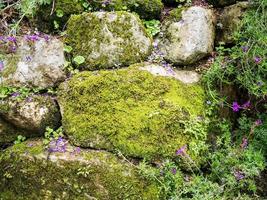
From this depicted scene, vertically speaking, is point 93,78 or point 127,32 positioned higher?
point 127,32

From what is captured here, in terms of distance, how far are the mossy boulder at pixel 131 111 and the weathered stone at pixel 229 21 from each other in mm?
674

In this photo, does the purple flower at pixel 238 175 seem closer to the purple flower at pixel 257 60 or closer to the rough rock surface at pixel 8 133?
the purple flower at pixel 257 60

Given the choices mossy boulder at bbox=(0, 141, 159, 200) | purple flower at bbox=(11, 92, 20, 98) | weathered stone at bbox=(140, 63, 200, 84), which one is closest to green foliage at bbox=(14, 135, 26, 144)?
mossy boulder at bbox=(0, 141, 159, 200)

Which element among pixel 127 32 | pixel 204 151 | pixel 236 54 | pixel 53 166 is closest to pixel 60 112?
pixel 53 166

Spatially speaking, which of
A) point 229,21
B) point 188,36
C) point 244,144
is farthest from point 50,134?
point 229,21

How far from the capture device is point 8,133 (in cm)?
351

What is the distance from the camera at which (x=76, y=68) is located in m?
3.68

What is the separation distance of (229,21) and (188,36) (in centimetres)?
50

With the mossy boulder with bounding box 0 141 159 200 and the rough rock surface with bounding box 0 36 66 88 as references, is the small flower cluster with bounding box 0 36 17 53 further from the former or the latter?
the mossy boulder with bounding box 0 141 159 200

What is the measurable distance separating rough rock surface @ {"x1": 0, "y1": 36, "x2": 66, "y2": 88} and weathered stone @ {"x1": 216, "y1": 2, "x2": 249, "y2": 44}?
1670mm

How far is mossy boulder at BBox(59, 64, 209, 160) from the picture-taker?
10.7ft

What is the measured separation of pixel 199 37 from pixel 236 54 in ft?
1.32

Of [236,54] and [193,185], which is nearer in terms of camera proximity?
[193,185]

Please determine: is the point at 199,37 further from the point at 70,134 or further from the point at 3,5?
the point at 3,5
